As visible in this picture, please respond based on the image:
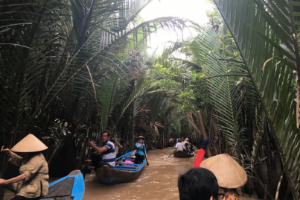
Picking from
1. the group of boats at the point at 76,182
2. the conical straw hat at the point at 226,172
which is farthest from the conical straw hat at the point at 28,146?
the conical straw hat at the point at 226,172

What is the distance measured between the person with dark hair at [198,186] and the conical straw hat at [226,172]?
847 mm

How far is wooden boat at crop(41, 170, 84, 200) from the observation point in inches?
128

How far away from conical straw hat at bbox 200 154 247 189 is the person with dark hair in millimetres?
847

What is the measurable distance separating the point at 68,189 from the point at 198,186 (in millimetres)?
3199

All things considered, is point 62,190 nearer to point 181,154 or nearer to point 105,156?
point 105,156

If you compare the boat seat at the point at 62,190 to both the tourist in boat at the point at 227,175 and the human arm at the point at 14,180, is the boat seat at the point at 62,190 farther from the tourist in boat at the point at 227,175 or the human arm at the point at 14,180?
the tourist in boat at the point at 227,175

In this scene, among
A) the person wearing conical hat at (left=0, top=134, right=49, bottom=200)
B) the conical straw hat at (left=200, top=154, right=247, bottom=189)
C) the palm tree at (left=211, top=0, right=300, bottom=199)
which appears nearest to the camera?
the palm tree at (left=211, top=0, right=300, bottom=199)

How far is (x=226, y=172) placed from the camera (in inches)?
72.1

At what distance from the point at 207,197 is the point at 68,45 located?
3.44 m

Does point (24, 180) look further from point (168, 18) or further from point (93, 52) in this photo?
point (168, 18)

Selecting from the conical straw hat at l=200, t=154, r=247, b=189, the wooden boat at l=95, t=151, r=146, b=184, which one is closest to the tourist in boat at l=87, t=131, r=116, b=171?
the wooden boat at l=95, t=151, r=146, b=184

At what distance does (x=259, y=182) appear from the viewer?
159 inches

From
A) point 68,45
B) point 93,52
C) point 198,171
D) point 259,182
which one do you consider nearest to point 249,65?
point 198,171

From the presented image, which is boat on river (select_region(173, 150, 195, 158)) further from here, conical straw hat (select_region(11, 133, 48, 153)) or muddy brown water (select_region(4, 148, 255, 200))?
conical straw hat (select_region(11, 133, 48, 153))
